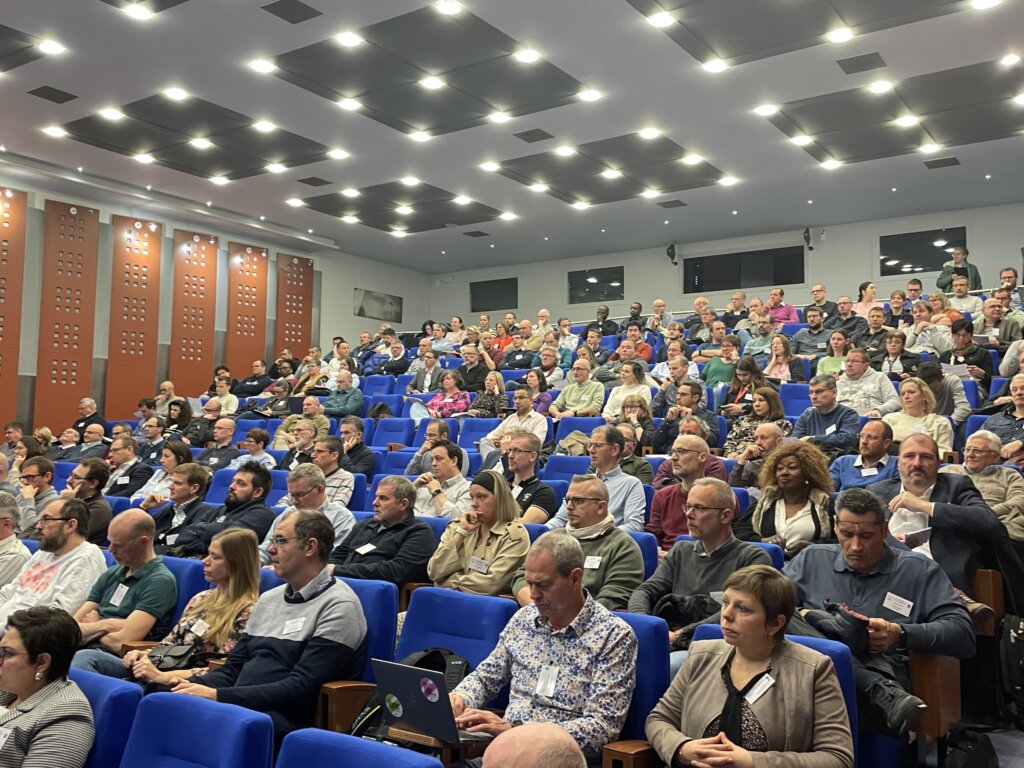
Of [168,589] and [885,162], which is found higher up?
[885,162]

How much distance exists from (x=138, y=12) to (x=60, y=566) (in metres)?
4.54

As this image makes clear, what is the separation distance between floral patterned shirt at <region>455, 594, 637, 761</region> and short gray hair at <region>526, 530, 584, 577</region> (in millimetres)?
119

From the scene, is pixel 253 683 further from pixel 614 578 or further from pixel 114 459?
pixel 114 459

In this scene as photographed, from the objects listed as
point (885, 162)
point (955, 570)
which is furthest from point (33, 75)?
point (885, 162)

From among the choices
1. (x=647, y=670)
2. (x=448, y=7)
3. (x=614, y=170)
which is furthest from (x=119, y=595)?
(x=614, y=170)

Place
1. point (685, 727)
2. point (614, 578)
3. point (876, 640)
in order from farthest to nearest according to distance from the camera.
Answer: point (614, 578) → point (876, 640) → point (685, 727)

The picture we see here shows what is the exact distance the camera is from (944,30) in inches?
247

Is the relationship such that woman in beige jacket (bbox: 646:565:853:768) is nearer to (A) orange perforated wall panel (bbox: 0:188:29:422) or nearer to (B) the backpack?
(B) the backpack

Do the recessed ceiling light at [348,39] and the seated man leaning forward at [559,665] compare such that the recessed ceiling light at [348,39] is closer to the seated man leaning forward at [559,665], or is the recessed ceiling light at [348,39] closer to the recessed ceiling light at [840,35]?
the recessed ceiling light at [840,35]

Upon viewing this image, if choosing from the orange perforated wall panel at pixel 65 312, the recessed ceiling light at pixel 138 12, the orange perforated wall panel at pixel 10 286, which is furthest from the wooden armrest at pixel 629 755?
the orange perforated wall panel at pixel 65 312

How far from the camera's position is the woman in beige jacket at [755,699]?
5.96ft

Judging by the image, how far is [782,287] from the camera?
12586 mm

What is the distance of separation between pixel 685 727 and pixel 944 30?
6.19 meters

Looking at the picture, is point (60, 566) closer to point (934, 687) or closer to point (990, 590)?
point (934, 687)
